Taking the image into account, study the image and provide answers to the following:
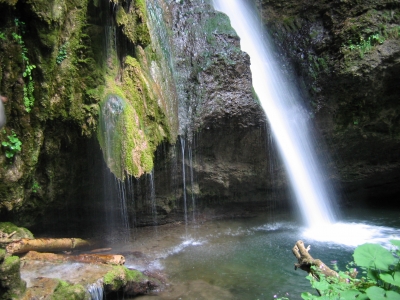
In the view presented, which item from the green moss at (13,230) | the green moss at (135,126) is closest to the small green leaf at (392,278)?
the green moss at (135,126)

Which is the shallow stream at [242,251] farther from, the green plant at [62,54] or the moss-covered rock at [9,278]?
the green plant at [62,54]

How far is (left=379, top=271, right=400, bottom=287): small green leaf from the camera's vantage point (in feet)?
6.27

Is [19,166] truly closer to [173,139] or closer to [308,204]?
[173,139]

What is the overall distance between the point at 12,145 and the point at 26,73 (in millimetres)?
1043

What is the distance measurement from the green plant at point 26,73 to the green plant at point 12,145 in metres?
0.44

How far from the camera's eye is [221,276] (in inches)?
228

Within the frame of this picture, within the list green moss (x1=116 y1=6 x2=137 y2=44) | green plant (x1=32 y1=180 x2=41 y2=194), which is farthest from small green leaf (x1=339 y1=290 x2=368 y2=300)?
green moss (x1=116 y1=6 x2=137 y2=44)

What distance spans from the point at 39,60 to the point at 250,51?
6.03 meters

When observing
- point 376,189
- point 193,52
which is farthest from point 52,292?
point 376,189

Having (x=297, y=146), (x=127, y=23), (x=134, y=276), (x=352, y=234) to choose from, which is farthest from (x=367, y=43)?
(x=134, y=276)

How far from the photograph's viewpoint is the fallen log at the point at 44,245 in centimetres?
509

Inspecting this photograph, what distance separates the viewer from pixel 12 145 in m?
5.00

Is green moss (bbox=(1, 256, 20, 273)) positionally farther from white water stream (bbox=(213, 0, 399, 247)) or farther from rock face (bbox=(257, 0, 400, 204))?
rock face (bbox=(257, 0, 400, 204))

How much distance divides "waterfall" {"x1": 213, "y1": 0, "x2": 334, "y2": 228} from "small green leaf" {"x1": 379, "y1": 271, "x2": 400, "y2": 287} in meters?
6.47
